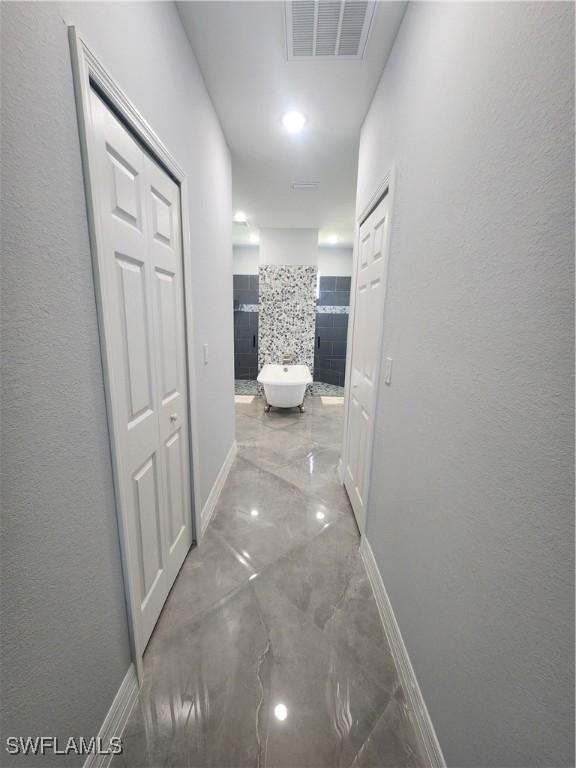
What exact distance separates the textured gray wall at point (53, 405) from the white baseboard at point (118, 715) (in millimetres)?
41

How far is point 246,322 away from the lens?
19.1ft

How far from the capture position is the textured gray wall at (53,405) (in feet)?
1.85

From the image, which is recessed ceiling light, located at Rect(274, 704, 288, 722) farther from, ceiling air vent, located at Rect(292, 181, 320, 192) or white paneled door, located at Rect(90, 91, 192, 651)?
ceiling air vent, located at Rect(292, 181, 320, 192)

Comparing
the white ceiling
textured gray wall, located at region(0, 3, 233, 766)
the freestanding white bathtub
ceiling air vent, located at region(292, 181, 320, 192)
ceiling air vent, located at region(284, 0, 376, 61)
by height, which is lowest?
the freestanding white bathtub

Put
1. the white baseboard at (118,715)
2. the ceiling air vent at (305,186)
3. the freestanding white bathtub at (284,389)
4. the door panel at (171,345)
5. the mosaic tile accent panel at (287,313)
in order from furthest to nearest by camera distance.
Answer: the mosaic tile accent panel at (287,313) → the freestanding white bathtub at (284,389) → the ceiling air vent at (305,186) → the door panel at (171,345) → the white baseboard at (118,715)

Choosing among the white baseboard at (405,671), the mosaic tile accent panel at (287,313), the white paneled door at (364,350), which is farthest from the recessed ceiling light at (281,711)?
the mosaic tile accent panel at (287,313)

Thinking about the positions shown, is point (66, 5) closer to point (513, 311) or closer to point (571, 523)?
point (513, 311)

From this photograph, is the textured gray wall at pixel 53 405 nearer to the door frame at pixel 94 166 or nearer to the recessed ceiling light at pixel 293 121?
the door frame at pixel 94 166

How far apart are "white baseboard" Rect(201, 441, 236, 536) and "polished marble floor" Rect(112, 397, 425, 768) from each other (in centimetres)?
6

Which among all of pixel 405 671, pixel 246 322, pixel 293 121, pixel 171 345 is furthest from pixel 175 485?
pixel 246 322

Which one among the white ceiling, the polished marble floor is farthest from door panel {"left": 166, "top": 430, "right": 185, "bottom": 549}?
the white ceiling

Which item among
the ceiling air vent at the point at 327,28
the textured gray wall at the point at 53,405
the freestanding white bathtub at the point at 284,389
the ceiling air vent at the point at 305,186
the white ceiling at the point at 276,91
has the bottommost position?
the freestanding white bathtub at the point at 284,389

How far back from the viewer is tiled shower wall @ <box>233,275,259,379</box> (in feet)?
19.0

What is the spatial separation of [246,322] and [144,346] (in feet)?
15.9
